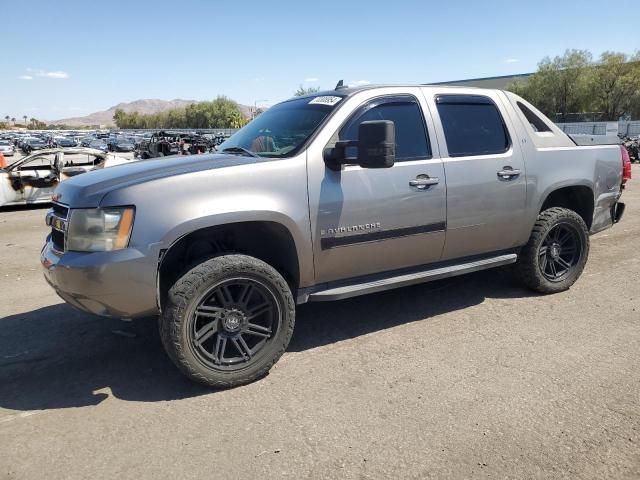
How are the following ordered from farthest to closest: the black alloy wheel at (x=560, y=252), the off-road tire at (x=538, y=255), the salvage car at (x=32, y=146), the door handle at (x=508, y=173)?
the salvage car at (x=32, y=146)
the black alloy wheel at (x=560, y=252)
the off-road tire at (x=538, y=255)
the door handle at (x=508, y=173)

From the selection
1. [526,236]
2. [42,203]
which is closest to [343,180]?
[526,236]

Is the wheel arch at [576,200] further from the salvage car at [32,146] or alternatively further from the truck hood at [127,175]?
the salvage car at [32,146]

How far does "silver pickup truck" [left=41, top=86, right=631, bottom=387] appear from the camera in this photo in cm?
294

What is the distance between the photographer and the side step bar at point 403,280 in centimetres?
355

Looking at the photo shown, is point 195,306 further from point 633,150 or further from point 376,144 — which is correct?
point 633,150

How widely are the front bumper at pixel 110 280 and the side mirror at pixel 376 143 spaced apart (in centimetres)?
147

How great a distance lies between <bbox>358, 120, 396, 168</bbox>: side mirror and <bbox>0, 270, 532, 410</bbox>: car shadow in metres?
1.47

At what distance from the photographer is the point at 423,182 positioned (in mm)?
3766

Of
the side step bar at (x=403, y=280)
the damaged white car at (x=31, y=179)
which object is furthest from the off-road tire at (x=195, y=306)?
the damaged white car at (x=31, y=179)

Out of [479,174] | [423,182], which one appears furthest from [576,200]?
[423,182]

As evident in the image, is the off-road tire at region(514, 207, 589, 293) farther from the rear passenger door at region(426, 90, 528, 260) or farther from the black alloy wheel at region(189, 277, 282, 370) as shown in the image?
the black alloy wheel at region(189, 277, 282, 370)

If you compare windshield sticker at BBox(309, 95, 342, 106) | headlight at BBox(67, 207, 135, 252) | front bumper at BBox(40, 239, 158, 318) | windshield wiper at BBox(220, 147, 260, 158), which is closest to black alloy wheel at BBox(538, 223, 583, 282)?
windshield sticker at BBox(309, 95, 342, 106)

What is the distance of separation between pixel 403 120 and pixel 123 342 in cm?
280

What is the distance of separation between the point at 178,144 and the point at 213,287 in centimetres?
1977
